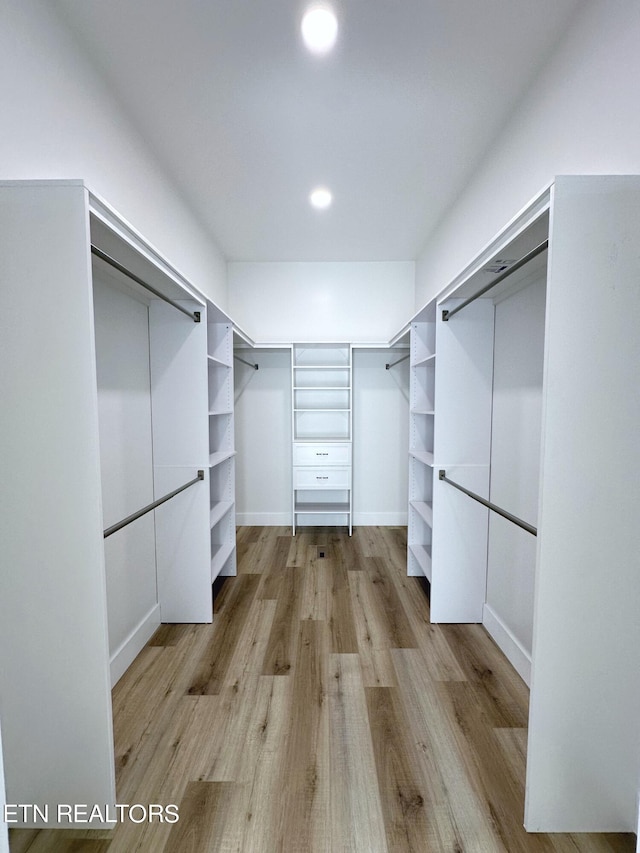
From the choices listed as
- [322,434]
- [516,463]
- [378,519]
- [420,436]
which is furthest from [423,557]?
[322,434]

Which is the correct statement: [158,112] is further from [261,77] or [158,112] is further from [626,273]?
[626,273]

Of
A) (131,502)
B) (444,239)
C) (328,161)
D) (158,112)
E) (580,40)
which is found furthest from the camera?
(444,239)

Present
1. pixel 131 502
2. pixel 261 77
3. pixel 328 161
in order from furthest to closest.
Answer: pixel 328 161, pixel 131 502, pixel 261 77

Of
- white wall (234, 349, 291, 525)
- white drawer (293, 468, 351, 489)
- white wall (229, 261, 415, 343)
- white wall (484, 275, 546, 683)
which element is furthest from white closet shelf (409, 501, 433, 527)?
white wall (229, 261, 415, 343)

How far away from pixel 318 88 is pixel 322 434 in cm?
278

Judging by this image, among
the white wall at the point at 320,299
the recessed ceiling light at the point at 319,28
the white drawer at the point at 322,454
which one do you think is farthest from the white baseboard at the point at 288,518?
the recessed ceiling light at the point at 319,28

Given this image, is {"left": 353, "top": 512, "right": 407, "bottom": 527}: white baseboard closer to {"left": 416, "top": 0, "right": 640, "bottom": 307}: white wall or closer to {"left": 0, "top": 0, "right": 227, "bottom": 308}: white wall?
{"left": 416, "top": 0, "right": 640, "bottom": 307}: white wall

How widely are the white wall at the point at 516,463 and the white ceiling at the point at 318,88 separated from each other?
839 millimetres

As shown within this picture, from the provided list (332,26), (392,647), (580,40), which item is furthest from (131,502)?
(580,40)

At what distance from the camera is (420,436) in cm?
298

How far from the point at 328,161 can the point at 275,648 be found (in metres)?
2.60

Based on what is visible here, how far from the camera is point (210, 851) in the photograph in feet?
3.78

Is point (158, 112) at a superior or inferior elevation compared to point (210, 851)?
superior

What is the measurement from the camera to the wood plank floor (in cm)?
120
